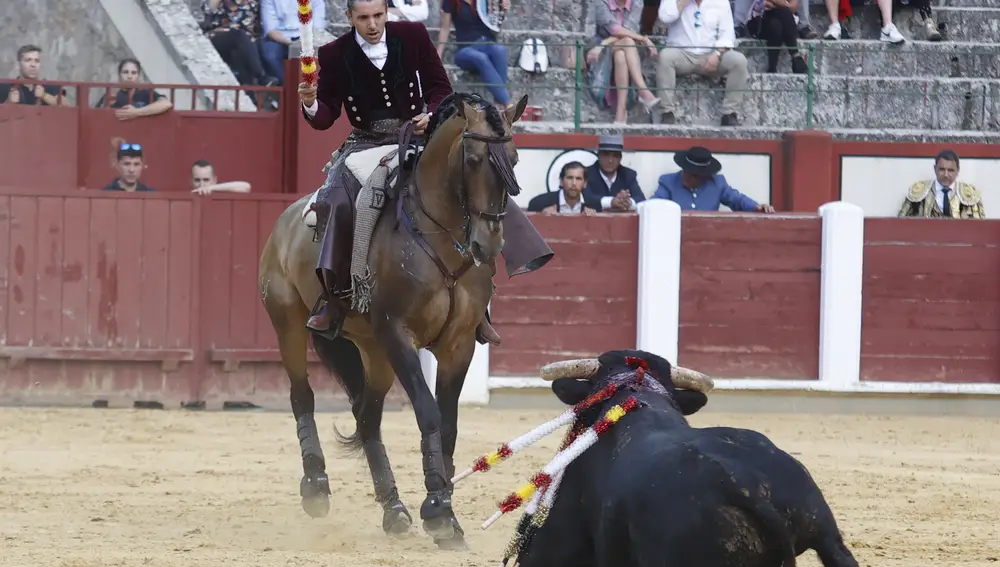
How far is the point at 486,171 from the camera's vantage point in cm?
549

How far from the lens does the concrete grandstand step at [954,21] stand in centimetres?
1402

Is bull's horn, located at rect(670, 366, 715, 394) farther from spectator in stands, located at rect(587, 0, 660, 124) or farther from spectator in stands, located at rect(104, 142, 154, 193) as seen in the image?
spectator in stands, located at rect(587, 0, 660, 124)

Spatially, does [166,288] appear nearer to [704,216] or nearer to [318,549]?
[704,216]

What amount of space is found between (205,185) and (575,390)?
22.5ft

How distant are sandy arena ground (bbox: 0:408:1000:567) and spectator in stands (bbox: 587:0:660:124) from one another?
122 inches

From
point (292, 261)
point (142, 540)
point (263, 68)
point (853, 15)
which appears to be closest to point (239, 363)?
point (263, 68)

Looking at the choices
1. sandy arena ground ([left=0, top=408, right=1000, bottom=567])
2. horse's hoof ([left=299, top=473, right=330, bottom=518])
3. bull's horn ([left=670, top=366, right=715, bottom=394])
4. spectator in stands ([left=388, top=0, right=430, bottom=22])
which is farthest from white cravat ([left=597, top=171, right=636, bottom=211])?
bull's horn ([left=670, top=366, right=715, bottom=394])

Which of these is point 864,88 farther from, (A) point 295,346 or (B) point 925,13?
(A) point 295,346

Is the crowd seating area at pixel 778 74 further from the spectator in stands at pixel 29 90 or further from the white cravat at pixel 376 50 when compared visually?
the white cravat at pixel 376 50

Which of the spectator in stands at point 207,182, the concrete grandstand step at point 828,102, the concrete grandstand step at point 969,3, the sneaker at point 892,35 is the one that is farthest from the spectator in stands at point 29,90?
the concrete grandstand step at point 969,3

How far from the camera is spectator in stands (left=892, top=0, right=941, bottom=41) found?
Answer: 45.6ft

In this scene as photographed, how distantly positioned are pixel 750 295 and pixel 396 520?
5207mm

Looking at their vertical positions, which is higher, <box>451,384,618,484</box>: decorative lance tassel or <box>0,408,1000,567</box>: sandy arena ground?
<box>451,384,618,484</box>: decorative lance tassel

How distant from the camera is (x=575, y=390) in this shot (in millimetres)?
3789
